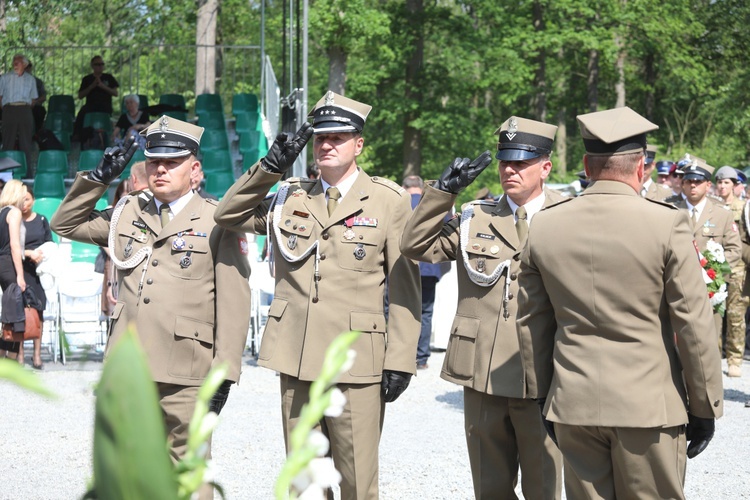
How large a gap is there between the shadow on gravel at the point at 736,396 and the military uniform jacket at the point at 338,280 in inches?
221

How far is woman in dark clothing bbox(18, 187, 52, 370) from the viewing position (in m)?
9.83

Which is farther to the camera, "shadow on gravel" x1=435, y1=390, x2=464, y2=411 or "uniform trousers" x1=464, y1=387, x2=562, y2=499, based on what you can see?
"shadow on gravel" x1=435, y1=390, x2=464, y2=411

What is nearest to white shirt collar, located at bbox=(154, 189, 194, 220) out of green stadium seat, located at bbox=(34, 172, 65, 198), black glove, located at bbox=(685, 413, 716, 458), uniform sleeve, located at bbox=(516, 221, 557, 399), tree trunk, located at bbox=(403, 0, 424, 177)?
uniform sleeve, located at bbox=(516, 221, 557, 399)

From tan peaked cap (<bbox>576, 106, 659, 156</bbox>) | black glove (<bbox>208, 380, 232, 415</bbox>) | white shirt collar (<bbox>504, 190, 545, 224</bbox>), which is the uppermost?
tan peaked cap (<bbox>576, 106, 659, 156</bbox>)

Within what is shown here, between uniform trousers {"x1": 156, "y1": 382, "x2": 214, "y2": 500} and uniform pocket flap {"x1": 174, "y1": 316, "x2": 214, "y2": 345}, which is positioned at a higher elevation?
uniform pocket flap {"x1": 174, "y1": 316, "x2": 214, "y2": 345}

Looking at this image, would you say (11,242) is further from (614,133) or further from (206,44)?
(206,44)

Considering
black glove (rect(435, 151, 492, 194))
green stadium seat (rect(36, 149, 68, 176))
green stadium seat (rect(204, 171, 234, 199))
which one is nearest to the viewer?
black glove (rect(435, 151, 492, 194))

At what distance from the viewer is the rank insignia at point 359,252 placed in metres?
4.34

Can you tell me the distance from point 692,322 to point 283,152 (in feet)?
5.78

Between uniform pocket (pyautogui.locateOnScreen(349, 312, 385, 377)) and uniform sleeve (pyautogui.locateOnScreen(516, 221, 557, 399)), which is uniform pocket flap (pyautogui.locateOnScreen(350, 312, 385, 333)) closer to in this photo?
uniform pocket (pyautogui.locateOnScreen(349, 312, 385, 377))

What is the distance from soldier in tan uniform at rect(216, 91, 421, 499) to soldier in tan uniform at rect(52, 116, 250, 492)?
0.61 ft

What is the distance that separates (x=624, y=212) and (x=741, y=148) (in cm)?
2647

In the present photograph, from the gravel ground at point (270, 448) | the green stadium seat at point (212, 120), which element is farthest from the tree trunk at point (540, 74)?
the gravel ground at point (270, 448)

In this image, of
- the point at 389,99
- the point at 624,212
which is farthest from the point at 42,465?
the point at 389,99
